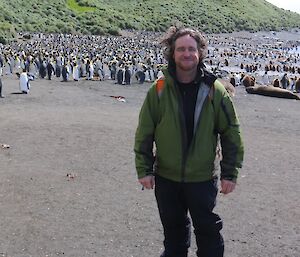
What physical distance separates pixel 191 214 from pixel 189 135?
61 centimetres

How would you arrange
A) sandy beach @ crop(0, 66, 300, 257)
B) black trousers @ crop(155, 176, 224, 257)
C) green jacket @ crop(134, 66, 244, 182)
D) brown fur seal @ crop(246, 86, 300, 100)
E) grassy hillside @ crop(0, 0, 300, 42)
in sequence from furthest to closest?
grassy hillside @ crop(0, 0, 300, 42), brown fur seal @ crop(246, 86, 300, 100), sandy beach @ crop(0, 66, 300, 257), black trousers @ crop(155, 176, 224, 257), green jacket @ crop(134, 66, 244, 182)

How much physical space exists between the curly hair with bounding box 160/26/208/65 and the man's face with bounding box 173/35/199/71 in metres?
0.04

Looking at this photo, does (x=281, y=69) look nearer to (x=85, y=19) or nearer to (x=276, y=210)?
(x=276, y=210)

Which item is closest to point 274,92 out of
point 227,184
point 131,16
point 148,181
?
point 227,184

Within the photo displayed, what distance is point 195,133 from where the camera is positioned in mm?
3689

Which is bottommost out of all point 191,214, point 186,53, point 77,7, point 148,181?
point 191,214

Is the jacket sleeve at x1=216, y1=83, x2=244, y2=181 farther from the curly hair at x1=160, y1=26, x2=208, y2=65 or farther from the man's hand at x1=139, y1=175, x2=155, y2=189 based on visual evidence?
the man's hand at x1=139, y1=175, x2=155, y2=189

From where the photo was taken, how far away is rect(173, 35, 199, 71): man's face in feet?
12.1

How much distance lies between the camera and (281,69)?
42.2 metres

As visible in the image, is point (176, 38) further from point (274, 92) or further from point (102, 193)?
point (274, 92)

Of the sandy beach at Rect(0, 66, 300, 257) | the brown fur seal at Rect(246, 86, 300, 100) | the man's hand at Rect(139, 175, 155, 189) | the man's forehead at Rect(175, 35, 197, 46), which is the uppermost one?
the man's forehead at Rect(175, 35, 197, 46)

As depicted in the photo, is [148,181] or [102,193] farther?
[102,193]

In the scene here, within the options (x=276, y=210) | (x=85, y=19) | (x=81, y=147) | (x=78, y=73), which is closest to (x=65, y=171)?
(x=81, y=147)

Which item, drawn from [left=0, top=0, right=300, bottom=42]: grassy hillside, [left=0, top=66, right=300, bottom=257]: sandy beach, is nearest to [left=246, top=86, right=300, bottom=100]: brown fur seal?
[left=0, top=66, right=300, bottom=257]: sandy beach
